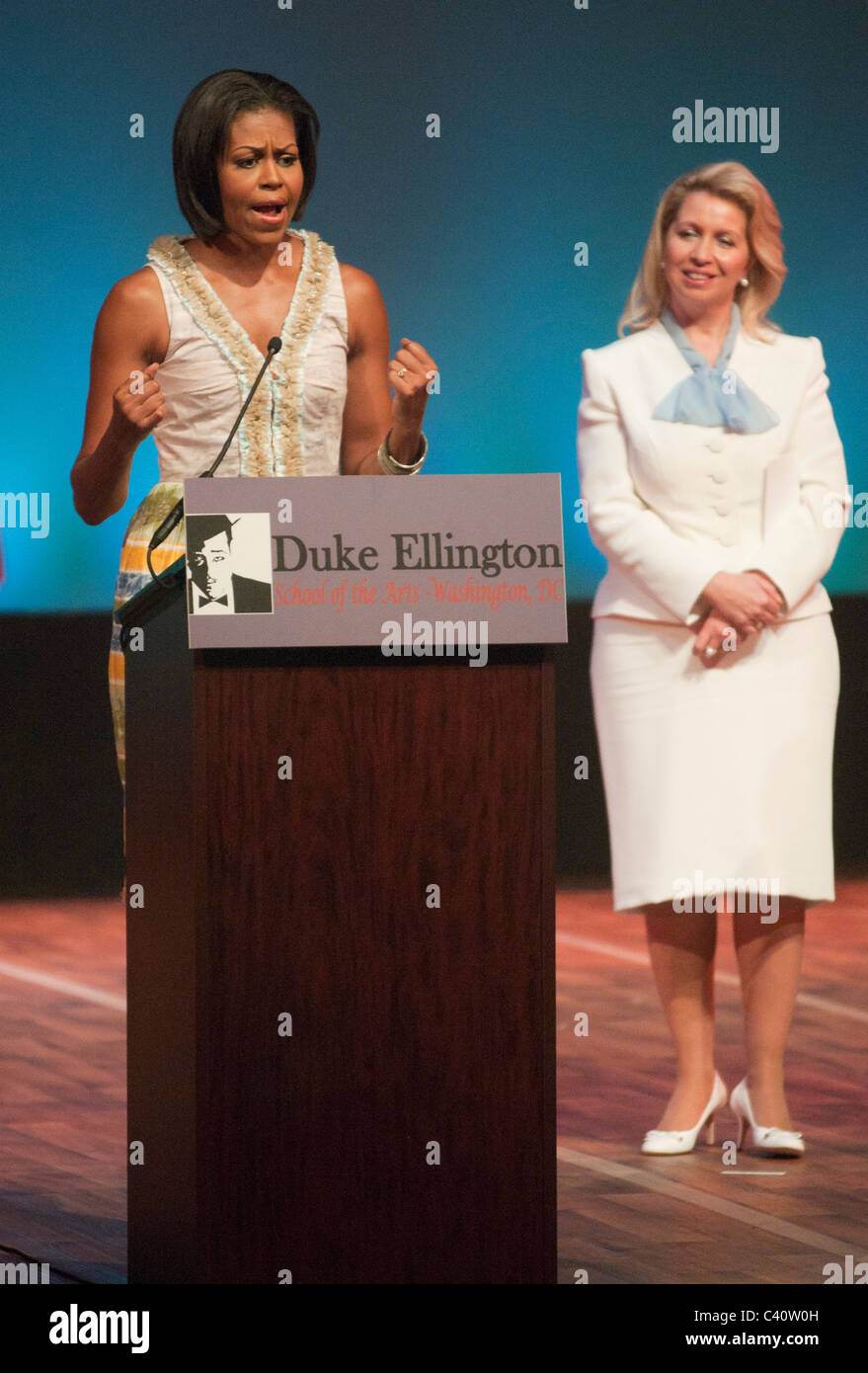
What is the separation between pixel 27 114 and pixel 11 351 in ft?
2.70

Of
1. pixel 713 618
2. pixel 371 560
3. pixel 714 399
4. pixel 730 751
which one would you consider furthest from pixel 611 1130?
pixel 371 560

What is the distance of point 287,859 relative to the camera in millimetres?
2406

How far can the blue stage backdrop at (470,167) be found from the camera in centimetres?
649

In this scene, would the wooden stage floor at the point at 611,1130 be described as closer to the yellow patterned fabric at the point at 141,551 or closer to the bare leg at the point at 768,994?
the bare leg at the point at 768,994

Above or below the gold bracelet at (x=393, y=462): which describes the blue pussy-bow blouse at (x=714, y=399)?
above

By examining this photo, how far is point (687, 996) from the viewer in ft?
12.5

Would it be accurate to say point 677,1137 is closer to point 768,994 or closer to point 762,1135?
point 762,1135

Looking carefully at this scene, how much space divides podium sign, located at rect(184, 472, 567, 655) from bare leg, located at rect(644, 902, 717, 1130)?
155cm

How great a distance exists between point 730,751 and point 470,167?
3435 millimetres

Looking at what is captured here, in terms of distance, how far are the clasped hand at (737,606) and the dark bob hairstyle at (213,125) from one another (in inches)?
44.6

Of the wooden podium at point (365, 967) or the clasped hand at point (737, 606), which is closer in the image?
the wooden podium at point (365, 967)

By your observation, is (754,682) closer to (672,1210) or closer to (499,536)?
(672,1210)

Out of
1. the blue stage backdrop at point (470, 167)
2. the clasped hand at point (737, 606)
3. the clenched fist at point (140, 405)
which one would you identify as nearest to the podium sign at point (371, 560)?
the clenched fist at point (140, 405)
